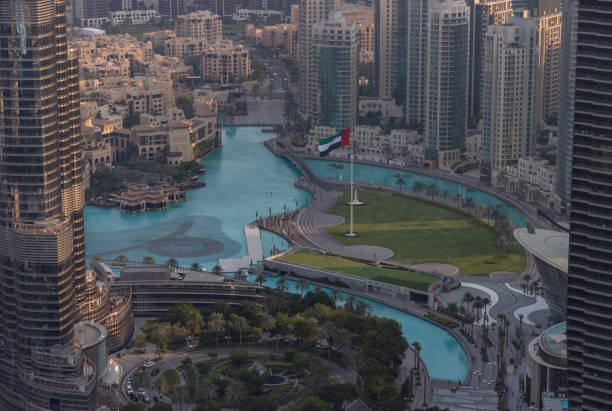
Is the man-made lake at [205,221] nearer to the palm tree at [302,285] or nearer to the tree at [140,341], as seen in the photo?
the palm tree at [302,285]

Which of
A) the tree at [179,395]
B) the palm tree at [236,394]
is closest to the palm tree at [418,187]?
the palm tree at [236,394]

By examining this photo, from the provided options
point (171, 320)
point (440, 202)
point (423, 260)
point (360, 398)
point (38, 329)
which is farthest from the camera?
point (440, 202)

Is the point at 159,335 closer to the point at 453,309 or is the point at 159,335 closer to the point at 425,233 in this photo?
the point at 453,309

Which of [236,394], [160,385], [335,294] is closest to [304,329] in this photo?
[236,394]

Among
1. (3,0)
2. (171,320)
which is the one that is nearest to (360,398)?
(171,320)

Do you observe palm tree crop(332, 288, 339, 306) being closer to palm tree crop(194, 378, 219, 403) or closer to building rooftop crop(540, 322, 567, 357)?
building rooftop crop(540, 322, 567, 357)

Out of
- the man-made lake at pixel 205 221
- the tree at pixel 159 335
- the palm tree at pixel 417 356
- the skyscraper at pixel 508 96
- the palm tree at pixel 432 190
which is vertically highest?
the skyscraper at pixel 508 96

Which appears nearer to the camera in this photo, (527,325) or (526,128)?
(527,325)

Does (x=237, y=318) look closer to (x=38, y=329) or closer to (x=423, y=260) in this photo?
(x=38, y=329)
